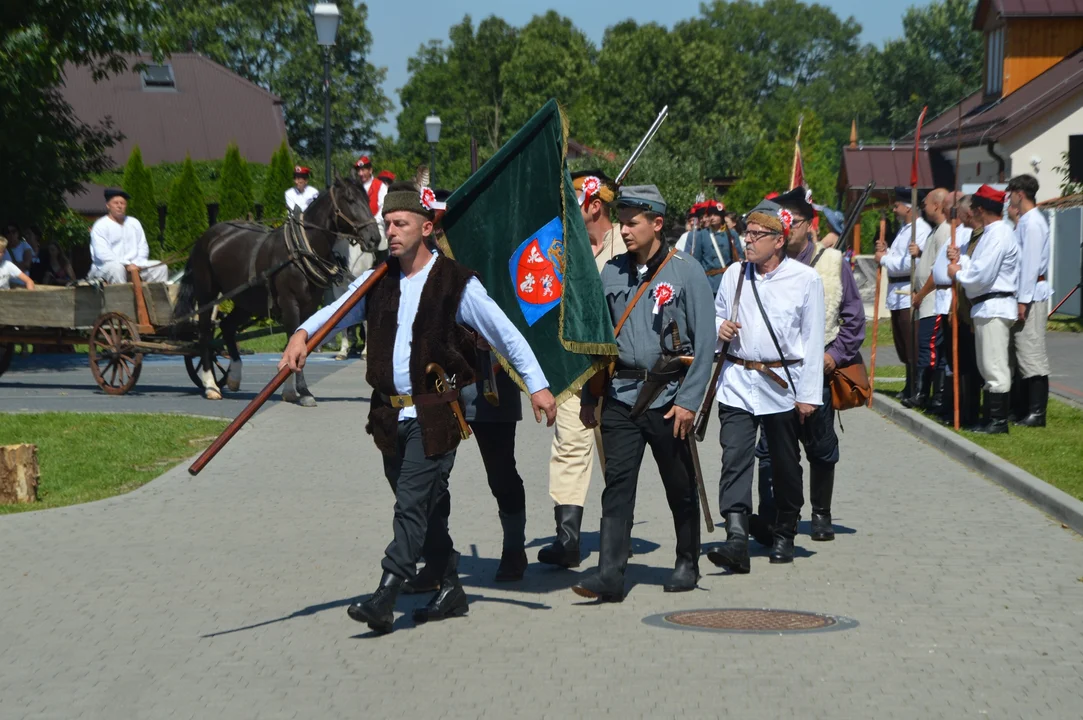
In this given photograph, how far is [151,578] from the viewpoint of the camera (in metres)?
8.12

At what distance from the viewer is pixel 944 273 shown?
555 inches

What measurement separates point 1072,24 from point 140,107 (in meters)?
42.3

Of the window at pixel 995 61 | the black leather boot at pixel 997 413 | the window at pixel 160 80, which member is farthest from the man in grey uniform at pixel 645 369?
the window at pixel 160 80

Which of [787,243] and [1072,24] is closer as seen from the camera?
[787,243]

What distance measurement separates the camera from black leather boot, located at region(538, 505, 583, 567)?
8.45 metres

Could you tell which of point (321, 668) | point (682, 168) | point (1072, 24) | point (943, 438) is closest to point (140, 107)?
point (682, 168)

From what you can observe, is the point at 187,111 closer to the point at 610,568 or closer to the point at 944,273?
the point at 944,273

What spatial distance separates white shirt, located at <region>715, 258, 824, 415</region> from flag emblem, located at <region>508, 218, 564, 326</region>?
1.26 meters

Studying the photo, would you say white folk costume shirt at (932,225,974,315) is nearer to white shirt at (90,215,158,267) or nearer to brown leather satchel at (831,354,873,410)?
brown leather satchel at (831,354,873,410)

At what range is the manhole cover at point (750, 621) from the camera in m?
6.95

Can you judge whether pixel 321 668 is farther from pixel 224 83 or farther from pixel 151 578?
pixel 224 83

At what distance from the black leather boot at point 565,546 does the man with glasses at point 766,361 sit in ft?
2.44

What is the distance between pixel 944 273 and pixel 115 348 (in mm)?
8856

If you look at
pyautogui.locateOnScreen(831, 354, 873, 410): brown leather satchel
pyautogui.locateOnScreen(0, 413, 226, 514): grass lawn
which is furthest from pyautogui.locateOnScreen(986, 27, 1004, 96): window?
pyautogui.locateOnScreen(831, 354, 873, 410): brown leather satchel
